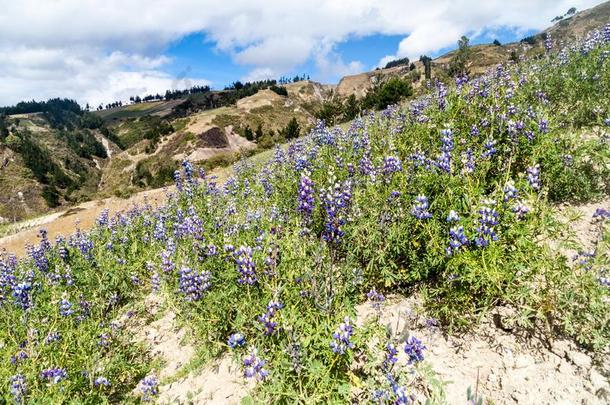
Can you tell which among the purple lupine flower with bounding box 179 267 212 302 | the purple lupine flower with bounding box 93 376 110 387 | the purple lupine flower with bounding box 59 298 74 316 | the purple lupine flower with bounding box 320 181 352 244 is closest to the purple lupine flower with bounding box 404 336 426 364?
the purple lupine flower with bounding box 320 181 352 244

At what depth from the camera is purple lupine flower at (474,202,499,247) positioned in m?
3.55

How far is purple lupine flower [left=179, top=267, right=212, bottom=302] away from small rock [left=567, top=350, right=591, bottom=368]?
3790 mm

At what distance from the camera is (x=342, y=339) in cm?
325

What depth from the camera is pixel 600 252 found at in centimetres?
376

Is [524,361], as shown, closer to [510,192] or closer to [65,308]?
[510,192]

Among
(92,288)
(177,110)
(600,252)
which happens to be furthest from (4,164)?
(600,252)

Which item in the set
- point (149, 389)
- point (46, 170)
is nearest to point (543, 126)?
point (149, 389)

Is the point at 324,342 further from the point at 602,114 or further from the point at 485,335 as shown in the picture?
the point at 602,114

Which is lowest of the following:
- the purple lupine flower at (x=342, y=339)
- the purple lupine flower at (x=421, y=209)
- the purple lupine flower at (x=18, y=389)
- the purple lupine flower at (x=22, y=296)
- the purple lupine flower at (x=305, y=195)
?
the purple lupine flower at (x=18, y=389)

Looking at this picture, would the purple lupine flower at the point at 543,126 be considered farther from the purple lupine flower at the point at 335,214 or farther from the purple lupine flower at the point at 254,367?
the purple lupine flower at the point at 254,367

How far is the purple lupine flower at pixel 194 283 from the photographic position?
4.40m

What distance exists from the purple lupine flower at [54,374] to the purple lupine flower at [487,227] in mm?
4826

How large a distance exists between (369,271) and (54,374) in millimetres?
3926

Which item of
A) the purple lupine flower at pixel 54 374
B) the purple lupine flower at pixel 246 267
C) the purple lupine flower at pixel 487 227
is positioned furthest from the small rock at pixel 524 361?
the purple lupine flower at pixel 54 374
